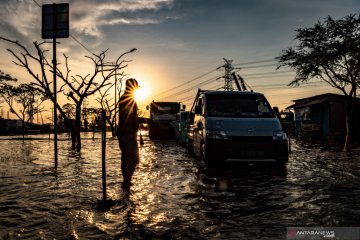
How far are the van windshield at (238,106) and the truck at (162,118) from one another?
18.8 metres

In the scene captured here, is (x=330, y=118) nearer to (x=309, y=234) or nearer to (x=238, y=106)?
(x=238, y=106)

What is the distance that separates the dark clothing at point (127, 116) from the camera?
22.6 ft

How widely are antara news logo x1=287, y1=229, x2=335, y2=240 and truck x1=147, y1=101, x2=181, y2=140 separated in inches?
983

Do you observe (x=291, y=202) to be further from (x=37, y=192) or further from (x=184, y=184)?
(x=37, y=192)

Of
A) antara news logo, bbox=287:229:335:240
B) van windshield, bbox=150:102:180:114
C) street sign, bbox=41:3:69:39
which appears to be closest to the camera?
antara news logo, bbox=287:229:335:240

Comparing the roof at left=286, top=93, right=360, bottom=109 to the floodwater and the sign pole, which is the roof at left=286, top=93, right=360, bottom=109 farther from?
the sign pole

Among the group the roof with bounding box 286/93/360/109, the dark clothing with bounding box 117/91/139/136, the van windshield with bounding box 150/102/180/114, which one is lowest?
the dark clothing with bounding box 117/91/139/136

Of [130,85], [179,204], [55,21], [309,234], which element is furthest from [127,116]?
[55,21]

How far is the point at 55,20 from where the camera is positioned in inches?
436

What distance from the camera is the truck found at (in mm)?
29280

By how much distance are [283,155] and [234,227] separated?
466cm

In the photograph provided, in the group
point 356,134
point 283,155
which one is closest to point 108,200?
point 283,155

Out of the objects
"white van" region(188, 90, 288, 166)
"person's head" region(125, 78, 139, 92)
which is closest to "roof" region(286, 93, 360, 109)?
"white van" region(188, 90, 288, 166)

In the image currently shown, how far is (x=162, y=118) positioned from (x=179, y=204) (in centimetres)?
2383
